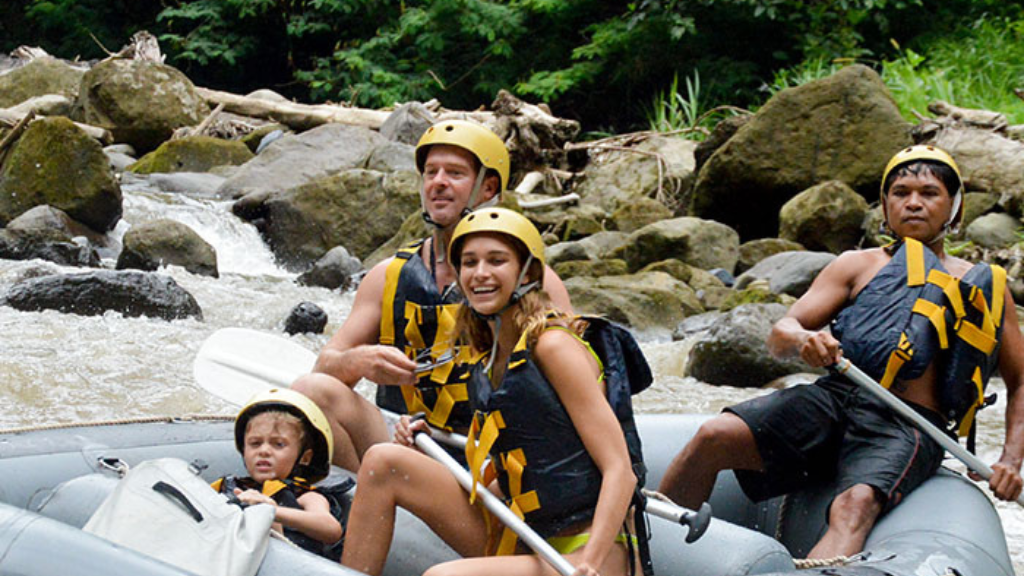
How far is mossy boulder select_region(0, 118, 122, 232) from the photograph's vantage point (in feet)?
32.1

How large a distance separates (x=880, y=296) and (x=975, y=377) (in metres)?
0.33

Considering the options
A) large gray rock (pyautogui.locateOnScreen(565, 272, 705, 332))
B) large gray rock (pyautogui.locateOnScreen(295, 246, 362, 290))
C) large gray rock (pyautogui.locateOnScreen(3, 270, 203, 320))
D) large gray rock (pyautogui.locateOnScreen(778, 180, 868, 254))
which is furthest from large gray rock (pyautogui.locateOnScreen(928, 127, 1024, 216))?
large gray rock (pyautogui.locateOnScreen(3, 270, 203, 320))

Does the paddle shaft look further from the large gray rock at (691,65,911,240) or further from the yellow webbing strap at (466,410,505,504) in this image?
the large gray rock at (691,65,911,240)

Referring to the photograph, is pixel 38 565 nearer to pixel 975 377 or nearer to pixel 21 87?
pixel 975 377

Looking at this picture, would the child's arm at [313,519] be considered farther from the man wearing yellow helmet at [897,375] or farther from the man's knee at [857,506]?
the man's knee at [857,506]

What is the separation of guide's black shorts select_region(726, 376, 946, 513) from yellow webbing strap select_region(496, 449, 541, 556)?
3.31 ft

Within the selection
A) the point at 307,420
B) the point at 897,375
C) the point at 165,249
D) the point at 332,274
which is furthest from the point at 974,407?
the point at 165,249

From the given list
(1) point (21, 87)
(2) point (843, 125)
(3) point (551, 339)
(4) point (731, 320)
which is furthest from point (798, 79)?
(3) point (551, 339)

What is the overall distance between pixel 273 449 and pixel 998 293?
200cm

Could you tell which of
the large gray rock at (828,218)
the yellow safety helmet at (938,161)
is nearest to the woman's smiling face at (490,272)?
the yellow safety helmet at (938,161)

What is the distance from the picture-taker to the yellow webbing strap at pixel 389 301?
310cm

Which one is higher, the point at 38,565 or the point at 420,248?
the point at 420,248

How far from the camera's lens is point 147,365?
6.57m

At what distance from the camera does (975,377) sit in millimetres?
3133
